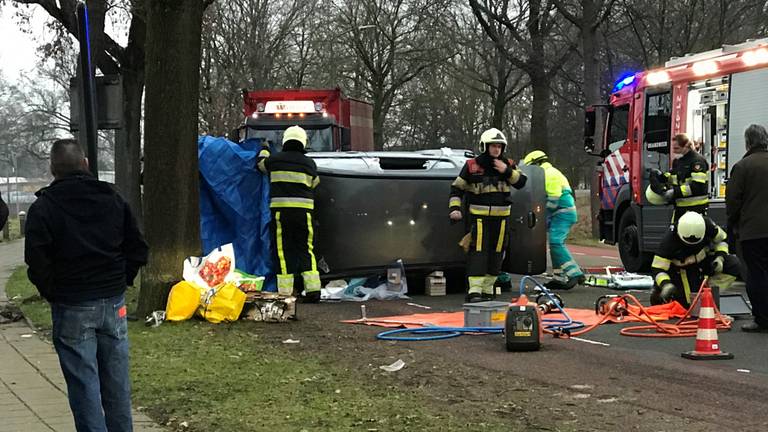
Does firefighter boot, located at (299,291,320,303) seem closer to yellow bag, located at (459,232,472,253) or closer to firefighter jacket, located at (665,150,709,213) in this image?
yellow bag, located at (459,232,472,253)

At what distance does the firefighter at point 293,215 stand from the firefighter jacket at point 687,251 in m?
3.80

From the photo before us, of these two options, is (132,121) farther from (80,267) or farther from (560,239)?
(80,267)

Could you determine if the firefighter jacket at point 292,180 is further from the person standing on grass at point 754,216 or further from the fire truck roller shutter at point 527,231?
the person standing on grass at point 754,216

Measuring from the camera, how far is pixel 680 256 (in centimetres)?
1003

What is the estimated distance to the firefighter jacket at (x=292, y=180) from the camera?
1124 cm

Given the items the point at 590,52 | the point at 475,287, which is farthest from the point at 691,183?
the point at 590,52

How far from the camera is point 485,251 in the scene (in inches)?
443

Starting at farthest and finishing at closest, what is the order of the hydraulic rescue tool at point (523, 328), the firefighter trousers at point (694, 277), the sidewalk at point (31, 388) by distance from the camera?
the firefighter trousers at point (694, 277) < the hydraulic rescue tool at point (523, 328) < the sidewalk at point (31, 388)

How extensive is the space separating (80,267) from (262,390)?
7.14 ft

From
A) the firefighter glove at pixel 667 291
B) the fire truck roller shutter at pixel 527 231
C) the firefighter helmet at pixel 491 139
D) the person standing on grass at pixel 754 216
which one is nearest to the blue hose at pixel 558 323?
the firefighter glove at pixel 667 291

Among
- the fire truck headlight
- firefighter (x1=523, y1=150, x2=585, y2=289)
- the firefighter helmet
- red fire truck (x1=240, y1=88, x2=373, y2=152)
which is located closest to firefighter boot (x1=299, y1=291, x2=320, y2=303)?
the firefighter helmet

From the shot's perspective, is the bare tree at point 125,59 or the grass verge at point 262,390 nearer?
the grass verge at point 262,390

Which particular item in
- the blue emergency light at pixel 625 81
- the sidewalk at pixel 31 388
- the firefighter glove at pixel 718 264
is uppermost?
the blue emergency light at pixel 625 81

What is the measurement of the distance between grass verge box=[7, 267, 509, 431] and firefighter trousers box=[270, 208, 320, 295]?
2.07 meters
